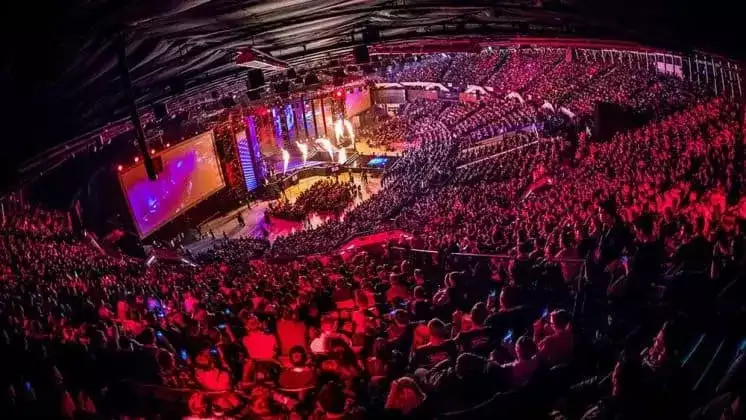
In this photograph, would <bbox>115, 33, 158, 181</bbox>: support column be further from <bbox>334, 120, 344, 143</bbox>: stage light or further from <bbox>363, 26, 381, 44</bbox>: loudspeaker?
<bbox>334, 120, 344, 143</bbox>: stage light

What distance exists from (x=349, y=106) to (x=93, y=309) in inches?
1296

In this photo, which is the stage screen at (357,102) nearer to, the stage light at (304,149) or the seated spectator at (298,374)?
the stage light at (304,149)

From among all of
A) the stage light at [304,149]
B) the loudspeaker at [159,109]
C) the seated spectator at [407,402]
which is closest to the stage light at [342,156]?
the stage light at [304,149]

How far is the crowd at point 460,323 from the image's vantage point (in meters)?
3.97

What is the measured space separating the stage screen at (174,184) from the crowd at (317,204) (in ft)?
12.0

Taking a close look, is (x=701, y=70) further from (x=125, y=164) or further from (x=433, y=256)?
(x=125, y=164)

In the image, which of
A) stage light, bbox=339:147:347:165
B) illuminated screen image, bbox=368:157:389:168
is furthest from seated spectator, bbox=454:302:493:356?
stage light, bbox=339:147:347:165

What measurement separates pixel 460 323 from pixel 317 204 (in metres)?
18.7

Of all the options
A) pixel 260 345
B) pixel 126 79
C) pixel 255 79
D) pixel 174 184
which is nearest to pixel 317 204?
pixel 174 184

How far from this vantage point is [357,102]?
4000 centimetres

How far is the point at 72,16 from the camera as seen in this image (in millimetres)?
3719

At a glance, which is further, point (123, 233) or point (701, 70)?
Result: point (123, 233)

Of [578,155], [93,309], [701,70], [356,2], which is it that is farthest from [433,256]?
[701,70]

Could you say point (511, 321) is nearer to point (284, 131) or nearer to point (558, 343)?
point (558, 343)
